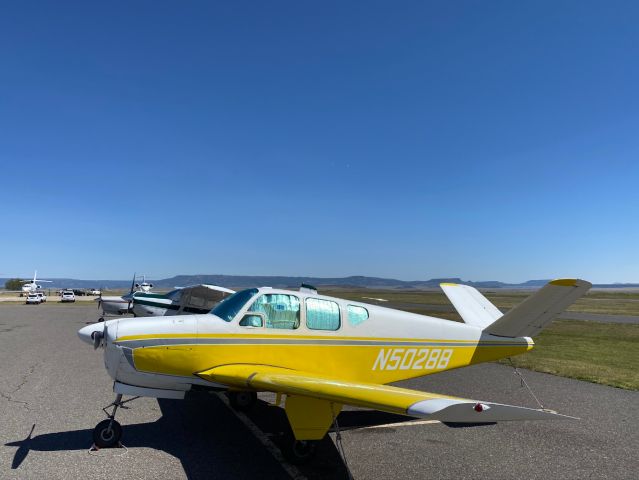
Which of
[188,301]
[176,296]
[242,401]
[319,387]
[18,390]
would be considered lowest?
[18,390]

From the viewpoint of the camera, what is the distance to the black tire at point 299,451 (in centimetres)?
531

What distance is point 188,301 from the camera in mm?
16984

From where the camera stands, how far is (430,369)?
6.99 metres

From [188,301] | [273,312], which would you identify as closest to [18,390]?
[273,312]

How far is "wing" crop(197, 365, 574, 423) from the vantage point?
3488 millimetres

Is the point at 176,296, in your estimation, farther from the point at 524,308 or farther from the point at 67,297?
the point at 67,297

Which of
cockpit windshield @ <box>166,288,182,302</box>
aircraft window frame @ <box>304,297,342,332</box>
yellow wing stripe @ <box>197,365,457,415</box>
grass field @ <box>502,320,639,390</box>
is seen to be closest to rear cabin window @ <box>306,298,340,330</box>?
aircraft window frame @ <box>304,297,342,332</box>

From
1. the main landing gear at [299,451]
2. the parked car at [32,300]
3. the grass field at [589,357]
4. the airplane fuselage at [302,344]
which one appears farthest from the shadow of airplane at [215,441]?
the parked car at [32,300]

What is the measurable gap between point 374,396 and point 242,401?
4.46 meters

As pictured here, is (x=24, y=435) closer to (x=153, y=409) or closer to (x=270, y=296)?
(x=153, y=409)

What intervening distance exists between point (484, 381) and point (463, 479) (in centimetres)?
622

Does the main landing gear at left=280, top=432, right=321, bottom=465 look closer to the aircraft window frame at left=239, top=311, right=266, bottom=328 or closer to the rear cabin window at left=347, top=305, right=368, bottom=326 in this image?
the aircraft window frame at left=239, top=311, right=266, bottom=328

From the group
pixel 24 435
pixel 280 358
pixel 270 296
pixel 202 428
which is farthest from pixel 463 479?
pixel 24 435

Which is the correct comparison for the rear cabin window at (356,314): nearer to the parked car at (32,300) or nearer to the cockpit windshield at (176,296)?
the cockpit windshield at (176,296)
